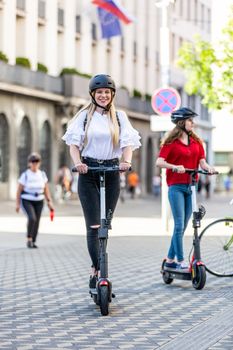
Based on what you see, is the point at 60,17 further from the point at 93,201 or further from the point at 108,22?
the point at 93,201

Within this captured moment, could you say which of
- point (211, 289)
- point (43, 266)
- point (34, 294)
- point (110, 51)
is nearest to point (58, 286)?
point (34, 294)

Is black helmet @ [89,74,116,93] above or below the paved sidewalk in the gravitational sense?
above

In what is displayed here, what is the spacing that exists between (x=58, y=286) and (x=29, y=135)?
37.1 meters

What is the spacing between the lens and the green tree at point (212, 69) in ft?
140

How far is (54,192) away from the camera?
4984 centimetres

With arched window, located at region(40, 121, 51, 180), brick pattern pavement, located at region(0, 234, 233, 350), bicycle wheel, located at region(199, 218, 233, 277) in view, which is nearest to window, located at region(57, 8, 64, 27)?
arched window, located at region(40, 121, 51, 180)

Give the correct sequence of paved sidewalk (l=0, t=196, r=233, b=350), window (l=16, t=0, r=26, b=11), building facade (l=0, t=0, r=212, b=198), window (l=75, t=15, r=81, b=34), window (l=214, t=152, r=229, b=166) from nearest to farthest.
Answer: paved sidewalk (l=0, t=196, r=233, b=350) → building facade (l=0, t=0, r=212, b=198) → window (l=16, t=0, r=26, b=11) → window (l=75, t=15, r=81, b=34) → window (l=214, t=152, r=229, b=166)

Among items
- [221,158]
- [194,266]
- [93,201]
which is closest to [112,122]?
[93,201]

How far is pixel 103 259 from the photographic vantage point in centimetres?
928

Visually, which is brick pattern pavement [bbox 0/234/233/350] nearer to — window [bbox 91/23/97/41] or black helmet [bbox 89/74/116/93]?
black helmet [bbox 89/74/116/93]

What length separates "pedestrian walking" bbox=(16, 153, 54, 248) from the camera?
18.2 meters

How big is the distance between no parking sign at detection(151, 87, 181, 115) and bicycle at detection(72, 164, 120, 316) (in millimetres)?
11890

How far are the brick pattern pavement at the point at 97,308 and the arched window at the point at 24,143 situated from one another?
32.2 meters

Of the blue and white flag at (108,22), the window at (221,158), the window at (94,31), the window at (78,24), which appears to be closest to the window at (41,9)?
the window at (78,24)
